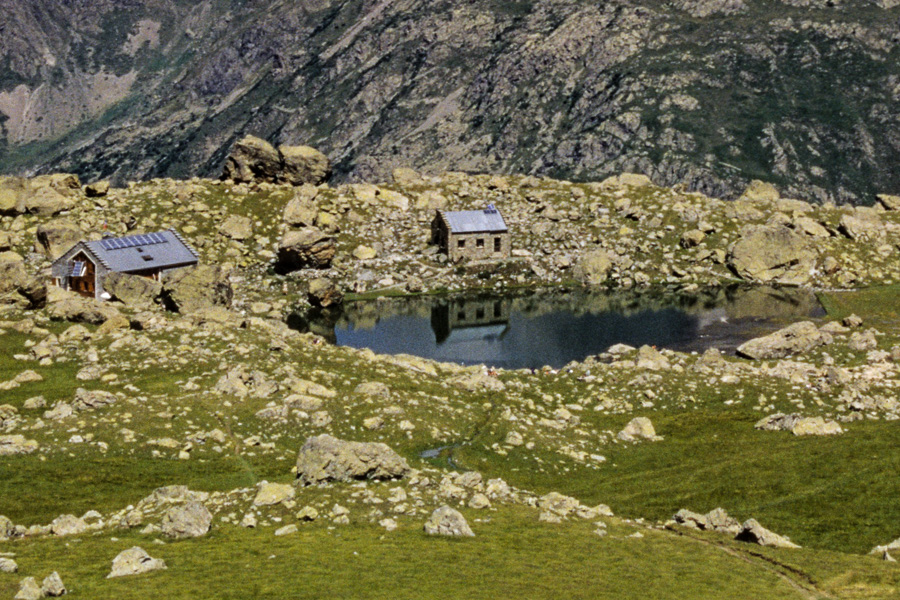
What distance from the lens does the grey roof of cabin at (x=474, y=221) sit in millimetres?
152500

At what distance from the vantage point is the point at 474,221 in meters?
154

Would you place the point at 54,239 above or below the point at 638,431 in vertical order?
above

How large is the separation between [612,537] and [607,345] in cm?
6713

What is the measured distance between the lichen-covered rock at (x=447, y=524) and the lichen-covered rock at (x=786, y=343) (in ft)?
202

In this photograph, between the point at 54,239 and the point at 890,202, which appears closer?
the point at 54,239

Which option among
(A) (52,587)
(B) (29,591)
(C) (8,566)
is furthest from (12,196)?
(B) (29,591)

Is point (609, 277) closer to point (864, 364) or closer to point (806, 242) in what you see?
point (806, 242)

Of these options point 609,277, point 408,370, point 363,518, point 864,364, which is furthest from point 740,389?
point 609,277

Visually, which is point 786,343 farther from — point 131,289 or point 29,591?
point 29,591

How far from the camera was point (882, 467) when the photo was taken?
6084cm

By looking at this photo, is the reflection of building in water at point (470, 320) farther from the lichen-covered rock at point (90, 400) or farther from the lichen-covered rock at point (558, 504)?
the lichen-covered rock at point (558, 504)

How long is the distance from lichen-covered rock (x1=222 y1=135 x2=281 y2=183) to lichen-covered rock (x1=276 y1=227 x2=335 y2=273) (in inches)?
1098

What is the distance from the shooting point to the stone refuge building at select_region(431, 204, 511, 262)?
15238 cm

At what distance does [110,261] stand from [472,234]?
59105 millimetres
